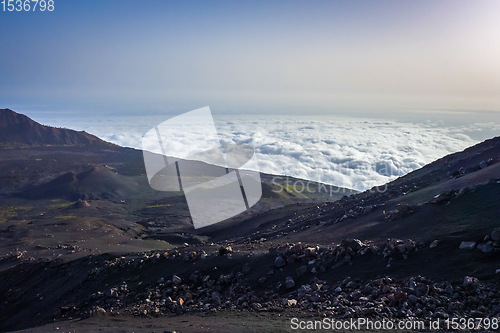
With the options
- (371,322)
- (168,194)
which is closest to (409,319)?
(371,322)

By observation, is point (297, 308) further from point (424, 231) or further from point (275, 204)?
point (275, 204)

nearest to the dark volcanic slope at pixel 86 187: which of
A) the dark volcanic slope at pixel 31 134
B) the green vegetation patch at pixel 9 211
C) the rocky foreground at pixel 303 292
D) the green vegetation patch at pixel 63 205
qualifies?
the green vegetation patch at pixel 63 205

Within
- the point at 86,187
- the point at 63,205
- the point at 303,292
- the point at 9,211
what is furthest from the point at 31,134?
the point at 303,292

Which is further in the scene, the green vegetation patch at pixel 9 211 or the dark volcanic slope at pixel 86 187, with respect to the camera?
the dark volcanic slope at pixel 86 187

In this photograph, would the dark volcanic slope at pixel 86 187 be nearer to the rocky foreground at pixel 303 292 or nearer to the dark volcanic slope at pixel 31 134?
the dark volcanic slope at pixel 31 134

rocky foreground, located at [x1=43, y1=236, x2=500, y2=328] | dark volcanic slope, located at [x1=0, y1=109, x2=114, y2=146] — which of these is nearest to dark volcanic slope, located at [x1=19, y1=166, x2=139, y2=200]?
dark volcanic slope, located at [x1=0, y1=109, x2=114, y2=146]

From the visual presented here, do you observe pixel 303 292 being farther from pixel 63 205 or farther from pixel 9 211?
pixel 63 205

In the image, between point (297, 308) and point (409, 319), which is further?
point (297, 308)

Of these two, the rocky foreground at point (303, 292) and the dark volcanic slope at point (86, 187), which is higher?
the rocky foreground at point (303, 292)
